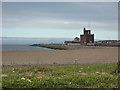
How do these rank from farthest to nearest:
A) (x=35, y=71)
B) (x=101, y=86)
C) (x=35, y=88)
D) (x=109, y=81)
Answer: (x=35, y=71)
(x=109, y=81)
(x=101, y=86)
(x=35, y=88)

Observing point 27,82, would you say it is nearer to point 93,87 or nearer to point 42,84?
point 42,84

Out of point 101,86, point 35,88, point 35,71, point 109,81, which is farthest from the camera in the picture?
point 35,71

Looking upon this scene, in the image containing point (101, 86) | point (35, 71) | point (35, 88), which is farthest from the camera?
point (35, 71)

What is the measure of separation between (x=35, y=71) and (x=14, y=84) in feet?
6.72

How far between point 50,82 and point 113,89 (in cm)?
142

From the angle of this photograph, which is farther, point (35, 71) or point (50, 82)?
point (35, 71)

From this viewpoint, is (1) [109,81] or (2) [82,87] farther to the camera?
(1) [109,81]

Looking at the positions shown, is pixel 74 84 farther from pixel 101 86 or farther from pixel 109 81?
pixel 109 81

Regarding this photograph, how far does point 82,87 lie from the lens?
16.0 ft

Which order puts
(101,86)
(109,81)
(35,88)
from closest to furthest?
(35,88) → (101,86) → (109,81)

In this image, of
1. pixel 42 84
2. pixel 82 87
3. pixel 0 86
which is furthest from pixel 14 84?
pixel 82 87

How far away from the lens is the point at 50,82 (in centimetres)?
504

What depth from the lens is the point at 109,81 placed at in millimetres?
5398

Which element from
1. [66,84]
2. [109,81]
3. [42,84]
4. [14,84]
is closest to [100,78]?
[109,81]
